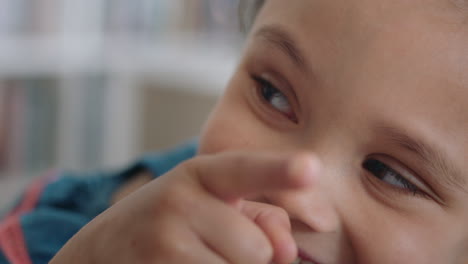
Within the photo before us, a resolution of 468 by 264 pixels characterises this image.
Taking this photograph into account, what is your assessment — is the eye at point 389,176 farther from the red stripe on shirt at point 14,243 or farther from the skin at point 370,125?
the red stripe on shirt at point 14,243

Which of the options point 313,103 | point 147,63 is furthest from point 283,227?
point 147,63

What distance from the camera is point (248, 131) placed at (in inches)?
25.5

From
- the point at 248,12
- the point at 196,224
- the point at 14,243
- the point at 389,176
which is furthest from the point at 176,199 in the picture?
the point at 248,12

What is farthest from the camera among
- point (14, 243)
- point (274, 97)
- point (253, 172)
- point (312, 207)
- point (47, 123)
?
point (47, 123)

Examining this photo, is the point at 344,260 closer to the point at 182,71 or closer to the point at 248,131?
the point at 248,131

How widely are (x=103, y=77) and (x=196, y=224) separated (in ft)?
6.50

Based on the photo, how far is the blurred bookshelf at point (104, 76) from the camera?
2.12 meters

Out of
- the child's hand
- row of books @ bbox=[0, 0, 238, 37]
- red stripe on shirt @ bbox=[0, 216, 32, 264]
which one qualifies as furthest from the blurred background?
the child's hand

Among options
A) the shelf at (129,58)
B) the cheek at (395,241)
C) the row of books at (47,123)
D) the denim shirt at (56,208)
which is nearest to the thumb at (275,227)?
the cheek at (395,241)

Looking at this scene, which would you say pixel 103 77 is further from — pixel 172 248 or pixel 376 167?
pixel 172 248

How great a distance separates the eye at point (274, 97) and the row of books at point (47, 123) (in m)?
1.67

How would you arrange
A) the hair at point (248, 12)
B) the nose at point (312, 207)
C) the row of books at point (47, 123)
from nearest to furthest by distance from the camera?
the nose at point (312, 207) < the hair at point (248, 12) < the row of books at point (47, 123)

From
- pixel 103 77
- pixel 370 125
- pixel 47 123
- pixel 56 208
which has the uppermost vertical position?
pixel 370 125

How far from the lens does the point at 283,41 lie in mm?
614
